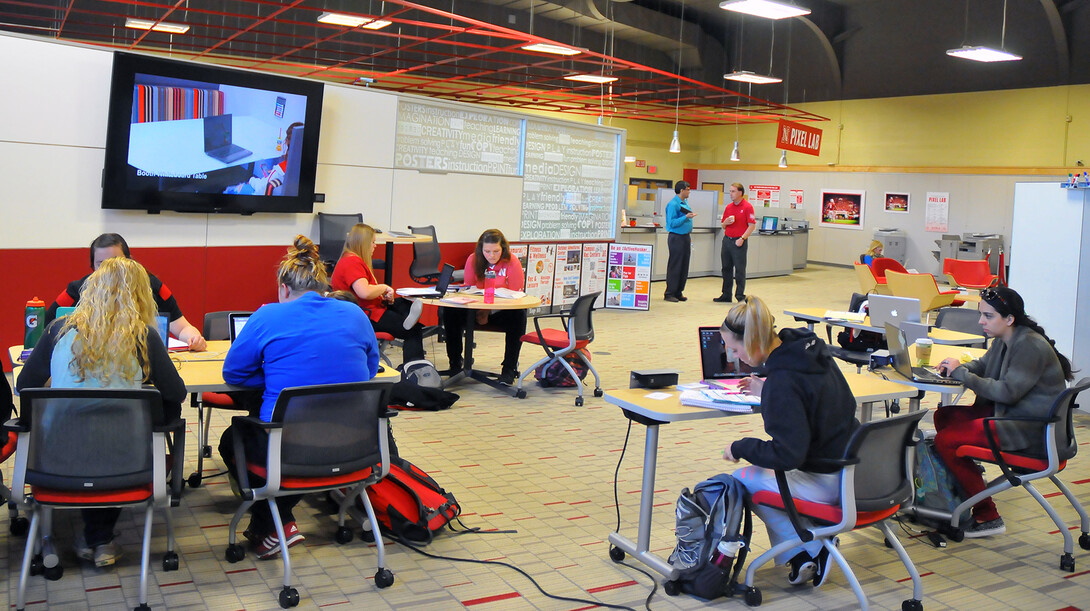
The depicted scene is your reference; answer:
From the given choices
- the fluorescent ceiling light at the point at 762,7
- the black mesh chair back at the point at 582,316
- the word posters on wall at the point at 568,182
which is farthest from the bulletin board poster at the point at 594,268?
the black mesh chair back at the point at 582,316

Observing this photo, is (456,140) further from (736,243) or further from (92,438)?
(92,438)

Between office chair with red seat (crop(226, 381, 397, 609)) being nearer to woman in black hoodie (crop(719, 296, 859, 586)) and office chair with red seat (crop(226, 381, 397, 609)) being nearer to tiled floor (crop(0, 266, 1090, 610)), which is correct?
tiled floor (crop(0, 266, 1090, 610))

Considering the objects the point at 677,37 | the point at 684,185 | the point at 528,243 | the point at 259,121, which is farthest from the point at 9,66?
the point at 677,37

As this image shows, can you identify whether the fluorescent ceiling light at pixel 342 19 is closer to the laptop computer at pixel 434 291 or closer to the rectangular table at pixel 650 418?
the laptop computer at pixel 434 291

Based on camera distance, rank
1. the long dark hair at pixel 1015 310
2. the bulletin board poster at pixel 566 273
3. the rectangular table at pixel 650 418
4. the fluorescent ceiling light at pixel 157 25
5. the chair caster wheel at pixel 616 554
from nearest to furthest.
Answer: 1. the rectangular table at pixel 650 418
2. the chair caster wheel at pixel 616 554
3. the long dark hair at pixel 1015 310
4. the bulletin board poster at pixel 566 273
5. the fluorescent ceiling light at pixel 157 25

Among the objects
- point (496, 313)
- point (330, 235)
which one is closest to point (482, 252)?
point (496, 313)

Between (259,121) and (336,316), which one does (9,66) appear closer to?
(259,121)

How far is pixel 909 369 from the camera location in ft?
14.6

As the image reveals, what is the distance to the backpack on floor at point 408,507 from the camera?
3832 millimetres

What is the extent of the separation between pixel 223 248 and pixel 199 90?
136cm

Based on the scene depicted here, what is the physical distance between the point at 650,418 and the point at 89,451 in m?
2.05

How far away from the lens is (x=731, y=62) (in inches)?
744

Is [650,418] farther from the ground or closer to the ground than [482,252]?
closer to the ground

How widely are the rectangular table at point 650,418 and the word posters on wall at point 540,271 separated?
6.43m
